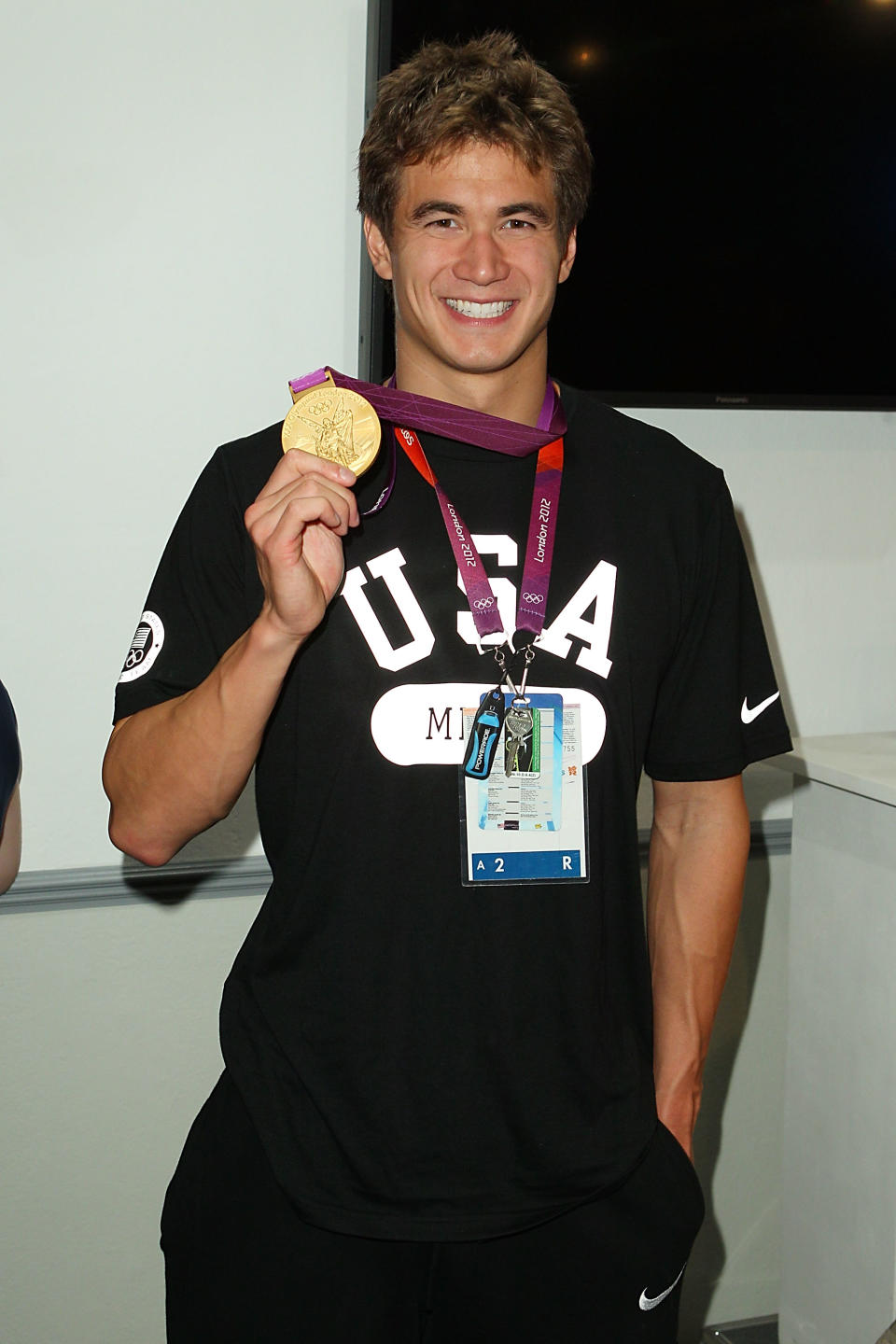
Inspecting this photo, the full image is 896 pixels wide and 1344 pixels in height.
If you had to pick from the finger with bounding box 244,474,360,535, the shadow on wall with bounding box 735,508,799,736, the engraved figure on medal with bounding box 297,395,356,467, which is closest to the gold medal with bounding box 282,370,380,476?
the engraved figure on medal with bounding box 297,395,356,467

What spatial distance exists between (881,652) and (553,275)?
1409 millimetres

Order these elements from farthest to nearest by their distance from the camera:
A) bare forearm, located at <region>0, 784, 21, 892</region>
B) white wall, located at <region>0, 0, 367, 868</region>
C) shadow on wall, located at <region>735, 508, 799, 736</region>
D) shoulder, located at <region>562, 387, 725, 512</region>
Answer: shadow on wall, located at <region>735, 508, 799, 736</region>
white wall, located at <region>0, 0, 367, 868</region>
shoulder, located at <region>562, 387, 725, 512</region>
bare forearm, located at <region>0, 784, 21, 892</region>

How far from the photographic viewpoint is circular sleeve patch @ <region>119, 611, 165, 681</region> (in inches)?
54.2

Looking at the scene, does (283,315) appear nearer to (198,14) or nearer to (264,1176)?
(198,14)

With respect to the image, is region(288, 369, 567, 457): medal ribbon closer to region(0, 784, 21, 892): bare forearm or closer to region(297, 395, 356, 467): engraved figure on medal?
region(297, 395, 356, 467): engraved figure on medal

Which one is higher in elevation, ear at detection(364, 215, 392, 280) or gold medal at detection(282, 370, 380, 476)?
ear at detection(364, 215, 392, 280)

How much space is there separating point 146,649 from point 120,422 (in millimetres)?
788

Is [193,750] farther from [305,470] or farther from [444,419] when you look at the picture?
[444,419]

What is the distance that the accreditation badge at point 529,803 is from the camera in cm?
134

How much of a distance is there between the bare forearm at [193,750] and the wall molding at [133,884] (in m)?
0.82

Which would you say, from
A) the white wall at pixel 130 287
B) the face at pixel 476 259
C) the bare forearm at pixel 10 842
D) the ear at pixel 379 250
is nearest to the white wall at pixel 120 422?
the white wall at pixel 130 287

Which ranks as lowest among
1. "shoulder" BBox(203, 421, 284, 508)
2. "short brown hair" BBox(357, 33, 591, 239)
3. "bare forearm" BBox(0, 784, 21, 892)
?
"bare forearm" BBox(0, 784, 21, 892)

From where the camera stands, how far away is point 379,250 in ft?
4.97

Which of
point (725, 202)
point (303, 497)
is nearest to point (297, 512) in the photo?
point (303, 497)
